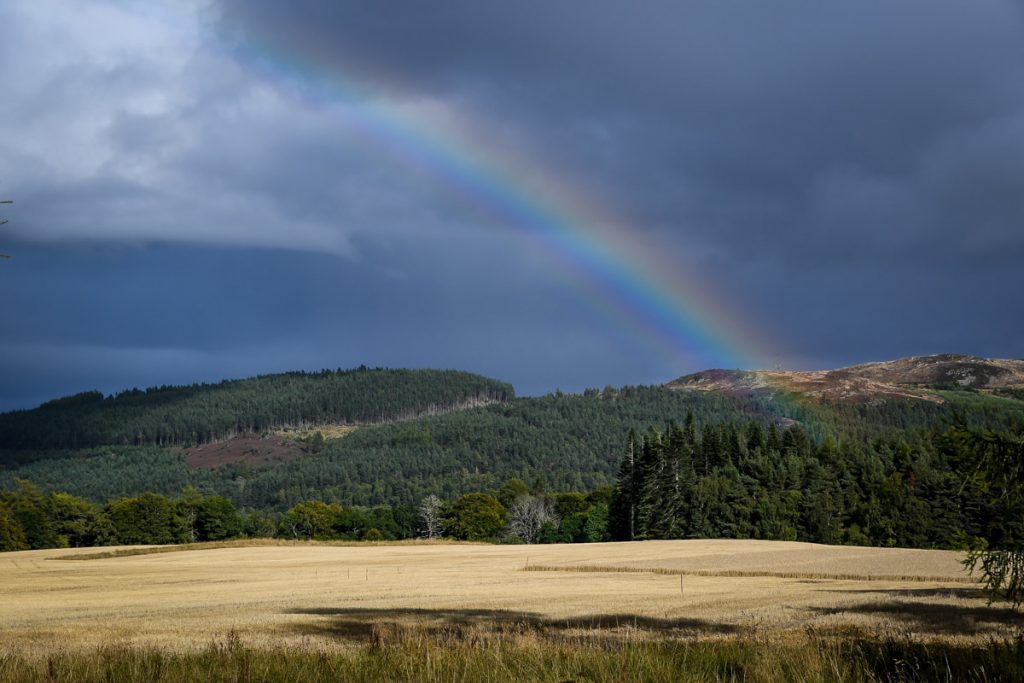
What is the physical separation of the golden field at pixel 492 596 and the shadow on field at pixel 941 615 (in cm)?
7

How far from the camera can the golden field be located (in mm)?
28219

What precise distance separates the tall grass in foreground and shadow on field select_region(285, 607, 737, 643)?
1252 cm

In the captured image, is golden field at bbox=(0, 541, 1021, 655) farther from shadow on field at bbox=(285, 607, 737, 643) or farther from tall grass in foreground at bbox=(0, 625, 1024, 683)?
tall grass in foreground at bbox=(0, 625, 1024, 683)

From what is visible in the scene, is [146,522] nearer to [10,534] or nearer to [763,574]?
[10,534]

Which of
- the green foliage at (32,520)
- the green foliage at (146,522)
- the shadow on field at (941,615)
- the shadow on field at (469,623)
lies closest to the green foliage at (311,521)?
the green foliage at (146,522)

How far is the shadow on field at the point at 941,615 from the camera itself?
93.2 ft

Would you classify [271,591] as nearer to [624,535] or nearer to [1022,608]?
[1022,608]

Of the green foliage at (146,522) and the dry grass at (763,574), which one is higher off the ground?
the green foliage at (146,522)

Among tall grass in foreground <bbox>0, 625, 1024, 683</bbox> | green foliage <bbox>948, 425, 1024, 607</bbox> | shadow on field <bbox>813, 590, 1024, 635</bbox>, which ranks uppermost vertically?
green foliage <bbox>948, 425, 1024, 607</bbox>

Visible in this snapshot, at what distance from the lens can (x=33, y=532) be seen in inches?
5787

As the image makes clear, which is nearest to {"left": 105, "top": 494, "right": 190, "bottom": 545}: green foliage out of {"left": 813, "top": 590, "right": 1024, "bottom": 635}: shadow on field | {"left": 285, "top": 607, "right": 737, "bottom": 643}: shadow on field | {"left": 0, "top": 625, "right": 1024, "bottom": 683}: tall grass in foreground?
{"left": 285, "top": 607, "right": 737, "bottom": 643}: shadow on field

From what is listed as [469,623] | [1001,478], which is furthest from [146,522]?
[1001,478]

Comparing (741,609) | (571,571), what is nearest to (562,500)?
(571,571)

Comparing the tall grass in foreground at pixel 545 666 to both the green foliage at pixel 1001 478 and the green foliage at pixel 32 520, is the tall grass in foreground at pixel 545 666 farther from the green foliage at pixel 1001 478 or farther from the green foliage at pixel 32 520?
the green foliage at pixel 32 520
